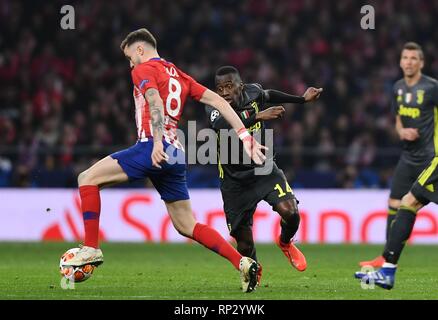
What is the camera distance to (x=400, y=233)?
8.10m

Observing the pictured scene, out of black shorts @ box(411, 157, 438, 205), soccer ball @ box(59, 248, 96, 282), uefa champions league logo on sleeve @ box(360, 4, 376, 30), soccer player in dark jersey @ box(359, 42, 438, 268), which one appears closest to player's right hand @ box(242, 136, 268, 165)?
black shorts @ box(411, 157, 438, 205)

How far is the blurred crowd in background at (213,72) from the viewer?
56.9ft

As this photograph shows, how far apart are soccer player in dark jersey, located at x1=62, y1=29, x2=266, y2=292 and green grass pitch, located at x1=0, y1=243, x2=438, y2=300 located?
434mm

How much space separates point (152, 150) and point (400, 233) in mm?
2171

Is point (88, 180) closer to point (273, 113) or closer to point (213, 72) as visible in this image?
point (273, 113)

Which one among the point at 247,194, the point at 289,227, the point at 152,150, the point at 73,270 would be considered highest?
the point at 152,150

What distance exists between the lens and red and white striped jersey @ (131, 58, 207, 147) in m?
7.84

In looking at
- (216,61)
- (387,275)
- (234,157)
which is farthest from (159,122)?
(216,61)

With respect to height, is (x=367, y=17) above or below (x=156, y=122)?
above

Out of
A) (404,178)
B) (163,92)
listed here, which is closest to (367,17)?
(404,178)

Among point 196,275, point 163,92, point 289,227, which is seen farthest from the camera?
point 196,275

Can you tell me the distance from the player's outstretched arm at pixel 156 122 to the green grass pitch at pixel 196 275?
3.58 ft

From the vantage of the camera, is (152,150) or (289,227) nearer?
(152,150)

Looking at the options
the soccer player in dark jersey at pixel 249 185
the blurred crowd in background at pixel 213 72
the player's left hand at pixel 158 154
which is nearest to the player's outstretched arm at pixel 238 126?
the player's left hand at pixel 158 154
